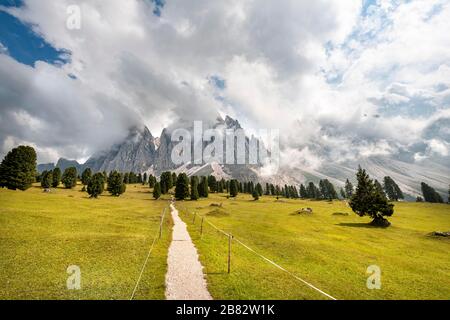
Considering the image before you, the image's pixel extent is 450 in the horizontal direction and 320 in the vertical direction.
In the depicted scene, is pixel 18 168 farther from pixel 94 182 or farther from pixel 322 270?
pixel 322 270

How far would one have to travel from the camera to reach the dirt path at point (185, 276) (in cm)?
1445

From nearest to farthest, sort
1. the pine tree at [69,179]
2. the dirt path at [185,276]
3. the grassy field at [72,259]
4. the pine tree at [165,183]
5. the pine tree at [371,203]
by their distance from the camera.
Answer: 1. the dirt path at [185,276]
2. the grassy field at [72,259]
3. the pine tree at [371,203]
4. the pine tree at [69,179]
5. the pine tree at [165,183]

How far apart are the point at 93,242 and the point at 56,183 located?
5457 inches

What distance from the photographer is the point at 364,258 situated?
2936 centimetres

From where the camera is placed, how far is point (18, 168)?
271 ft

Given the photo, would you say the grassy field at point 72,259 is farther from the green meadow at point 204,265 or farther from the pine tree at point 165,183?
the pine tree at point 165,183

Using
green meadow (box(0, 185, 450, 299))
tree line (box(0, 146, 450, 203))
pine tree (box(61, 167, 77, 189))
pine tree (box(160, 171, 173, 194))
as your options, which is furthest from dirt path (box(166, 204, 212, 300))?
pine tree (box(61, 167, 77, 189))

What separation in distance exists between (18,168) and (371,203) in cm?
11253

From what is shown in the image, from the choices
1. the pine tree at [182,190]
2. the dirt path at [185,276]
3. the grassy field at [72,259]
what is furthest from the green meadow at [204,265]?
the pine tree at [182,190]

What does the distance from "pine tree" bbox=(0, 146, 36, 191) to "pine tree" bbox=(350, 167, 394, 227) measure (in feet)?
365

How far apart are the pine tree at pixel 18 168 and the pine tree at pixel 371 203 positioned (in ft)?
365
